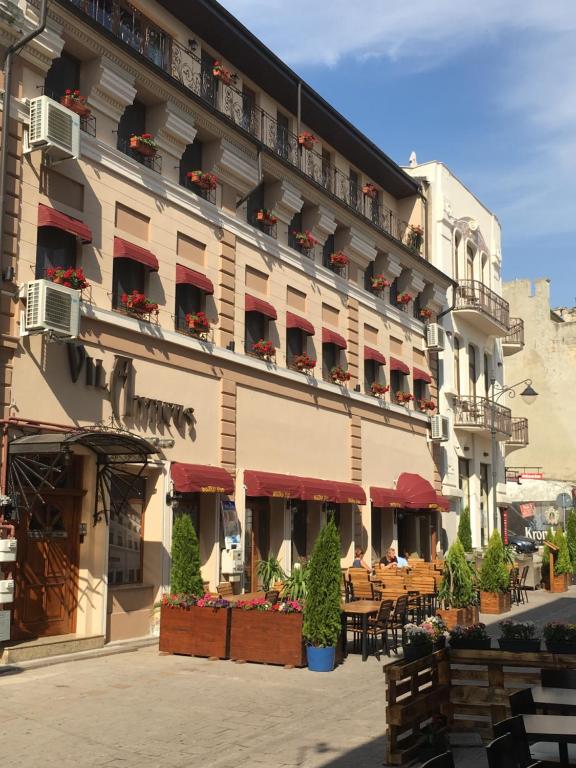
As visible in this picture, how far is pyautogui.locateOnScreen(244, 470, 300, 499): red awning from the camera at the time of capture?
2059 centimetres

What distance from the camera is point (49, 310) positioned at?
14.8m

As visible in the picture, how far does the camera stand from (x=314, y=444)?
79.2ft

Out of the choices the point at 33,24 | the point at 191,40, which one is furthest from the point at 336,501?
the point at 33,24

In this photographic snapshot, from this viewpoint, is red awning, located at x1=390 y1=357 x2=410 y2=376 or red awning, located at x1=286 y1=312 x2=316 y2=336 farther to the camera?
red awning, located at x1=390 y1=357 x2=410 y2=376

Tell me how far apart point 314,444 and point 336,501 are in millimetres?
1671

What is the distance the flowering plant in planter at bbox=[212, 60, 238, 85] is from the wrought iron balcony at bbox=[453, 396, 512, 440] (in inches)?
644

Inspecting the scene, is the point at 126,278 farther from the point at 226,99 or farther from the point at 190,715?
the point at 190,715

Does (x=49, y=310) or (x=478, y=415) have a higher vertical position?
(x=478, y=415)

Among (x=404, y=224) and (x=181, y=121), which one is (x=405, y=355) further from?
(x=181, y=121)

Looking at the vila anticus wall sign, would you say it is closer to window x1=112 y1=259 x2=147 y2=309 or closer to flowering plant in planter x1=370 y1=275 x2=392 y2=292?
window x1=112 y1=259 x2=147 y2=309

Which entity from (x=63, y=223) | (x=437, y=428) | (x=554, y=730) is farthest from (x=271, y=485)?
(x=554, y=730)

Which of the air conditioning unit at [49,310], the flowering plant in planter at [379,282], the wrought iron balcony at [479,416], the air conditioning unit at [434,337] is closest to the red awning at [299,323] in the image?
the flowering plant in planter at [379,282]

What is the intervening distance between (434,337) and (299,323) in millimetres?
9678

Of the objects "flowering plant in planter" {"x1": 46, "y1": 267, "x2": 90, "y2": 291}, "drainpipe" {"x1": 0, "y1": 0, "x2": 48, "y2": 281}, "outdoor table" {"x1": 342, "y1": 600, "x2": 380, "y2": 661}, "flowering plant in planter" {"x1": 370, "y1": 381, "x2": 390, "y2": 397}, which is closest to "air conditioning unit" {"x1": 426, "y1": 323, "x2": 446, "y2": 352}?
"flowering plant in planter" {"x1": 370, "y1": 381, "x2": 390, "y2": 397}
